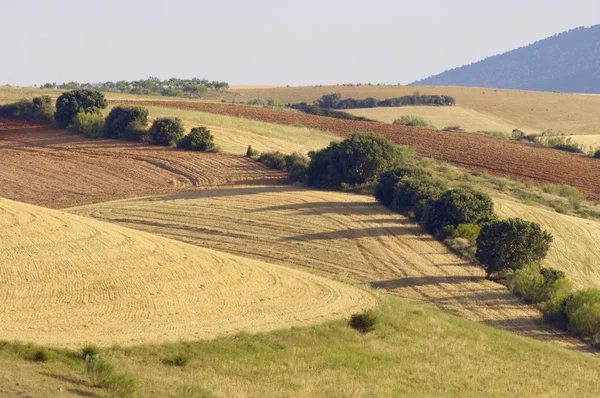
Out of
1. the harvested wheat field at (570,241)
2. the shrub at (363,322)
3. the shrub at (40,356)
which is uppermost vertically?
the shrub at (40,356)

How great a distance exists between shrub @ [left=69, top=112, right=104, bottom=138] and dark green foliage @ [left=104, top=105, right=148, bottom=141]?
2.32 feet

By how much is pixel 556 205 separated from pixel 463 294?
80.3 feet

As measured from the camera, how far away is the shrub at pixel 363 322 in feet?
91.2

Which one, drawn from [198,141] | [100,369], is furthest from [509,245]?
[198,141]

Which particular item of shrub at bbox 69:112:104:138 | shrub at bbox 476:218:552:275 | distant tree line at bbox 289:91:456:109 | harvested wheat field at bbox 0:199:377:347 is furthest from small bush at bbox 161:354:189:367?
distant tree line at bbox 289:91:456:109

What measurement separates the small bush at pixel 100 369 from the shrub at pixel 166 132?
51.2 meters

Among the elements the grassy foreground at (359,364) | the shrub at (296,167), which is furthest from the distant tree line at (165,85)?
the grassy foreground at (359,364)

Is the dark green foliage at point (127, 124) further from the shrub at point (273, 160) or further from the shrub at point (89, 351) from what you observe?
the shrub at point (89, 351)

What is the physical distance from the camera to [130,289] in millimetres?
27391

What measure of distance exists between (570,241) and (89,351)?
1255 inches

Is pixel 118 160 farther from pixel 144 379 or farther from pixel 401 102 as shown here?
pixel 401 102

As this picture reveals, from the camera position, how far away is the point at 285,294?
30.7 meters

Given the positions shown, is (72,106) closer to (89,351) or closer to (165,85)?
(89,351)

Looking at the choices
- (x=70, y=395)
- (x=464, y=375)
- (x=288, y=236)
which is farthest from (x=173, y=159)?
(x=70, y=395)
